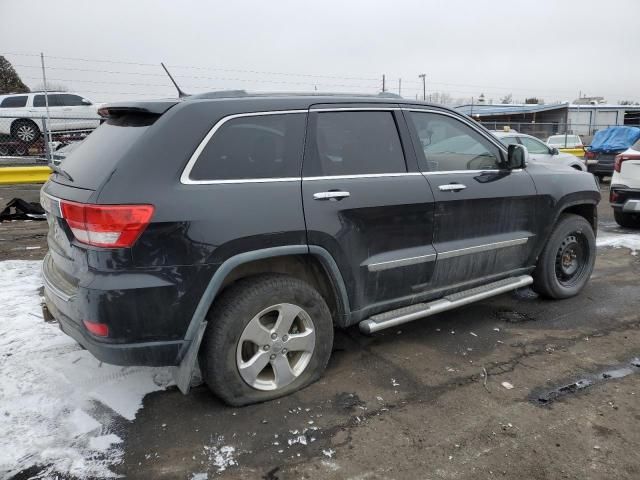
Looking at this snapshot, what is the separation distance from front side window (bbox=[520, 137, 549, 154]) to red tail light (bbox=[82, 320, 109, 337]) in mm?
11606

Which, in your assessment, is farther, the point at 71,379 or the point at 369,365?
the point at 369,365

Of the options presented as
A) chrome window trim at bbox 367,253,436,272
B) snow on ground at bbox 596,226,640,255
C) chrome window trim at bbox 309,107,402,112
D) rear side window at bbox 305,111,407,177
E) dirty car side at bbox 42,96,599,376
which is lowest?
snow on ground at bbox 596,226,640,255

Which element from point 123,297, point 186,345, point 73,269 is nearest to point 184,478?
point 186,345

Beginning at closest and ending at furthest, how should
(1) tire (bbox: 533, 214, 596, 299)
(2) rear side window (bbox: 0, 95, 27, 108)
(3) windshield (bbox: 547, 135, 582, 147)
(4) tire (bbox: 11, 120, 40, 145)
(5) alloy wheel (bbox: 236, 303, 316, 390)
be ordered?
(5) alloy wheel (bbox: 236, 303, 316, 390) < (1) tire (bbox: 533, 214, 596, 299) < (4) tire (bbox: 11, 120, 40, 145) < (2) rear side window (bbox: 0, 95, 27, 108) < (3) windshield (bbox: 547, 135, 582, 147)

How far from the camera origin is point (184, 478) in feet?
8.36

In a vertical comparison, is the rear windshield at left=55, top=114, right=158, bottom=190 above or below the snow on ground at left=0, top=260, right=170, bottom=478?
above

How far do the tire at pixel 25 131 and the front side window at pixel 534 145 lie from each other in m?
12.0

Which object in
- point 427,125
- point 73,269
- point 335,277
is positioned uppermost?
point 427,125

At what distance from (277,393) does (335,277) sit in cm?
80

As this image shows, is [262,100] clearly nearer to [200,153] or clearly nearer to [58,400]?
[200,153]

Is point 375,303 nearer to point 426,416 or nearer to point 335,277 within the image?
point 335,277

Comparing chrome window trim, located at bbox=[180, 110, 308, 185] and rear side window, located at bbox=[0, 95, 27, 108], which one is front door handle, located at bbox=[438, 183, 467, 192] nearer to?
chrome window trim, located at bbox=[180, 110, 308, 185]

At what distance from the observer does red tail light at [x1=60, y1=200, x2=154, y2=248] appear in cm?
260

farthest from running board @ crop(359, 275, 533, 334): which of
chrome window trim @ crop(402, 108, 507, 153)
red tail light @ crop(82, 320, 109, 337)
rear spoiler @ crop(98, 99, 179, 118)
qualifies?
rear spoiler @ crop(98, 99, 179, 118)
